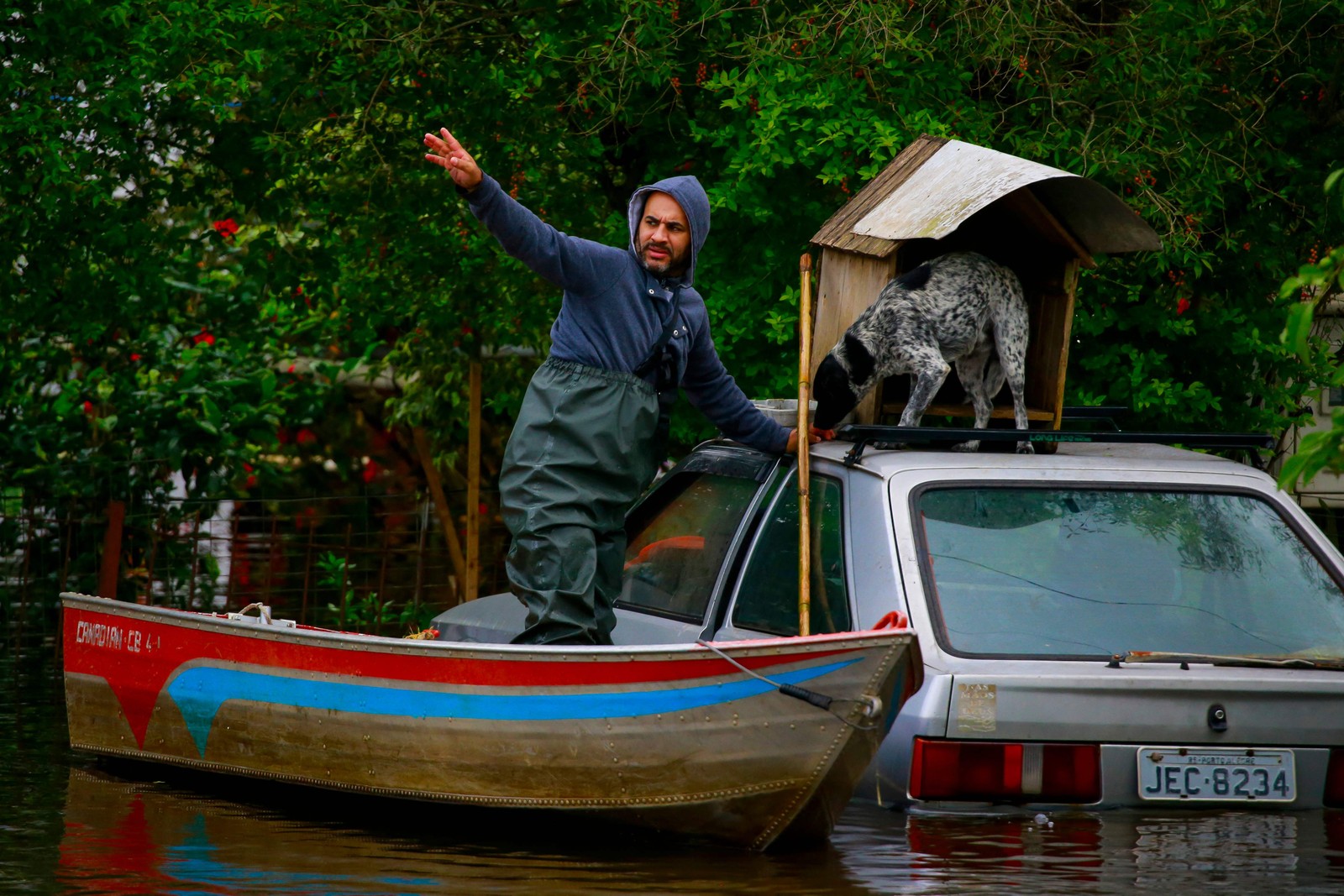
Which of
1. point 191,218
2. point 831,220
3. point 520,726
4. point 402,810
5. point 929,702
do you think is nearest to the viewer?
point 929,702

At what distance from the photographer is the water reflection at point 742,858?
4164mm

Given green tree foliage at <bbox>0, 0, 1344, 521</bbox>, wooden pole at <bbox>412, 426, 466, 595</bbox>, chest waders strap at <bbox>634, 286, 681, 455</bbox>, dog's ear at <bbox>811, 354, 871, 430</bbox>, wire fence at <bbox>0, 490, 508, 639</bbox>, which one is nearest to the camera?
chest waders strap at <bbox>634, 286, 681, 455</bbox>

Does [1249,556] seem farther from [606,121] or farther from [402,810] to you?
[606,121]

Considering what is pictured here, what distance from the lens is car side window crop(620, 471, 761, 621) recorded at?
5.35m

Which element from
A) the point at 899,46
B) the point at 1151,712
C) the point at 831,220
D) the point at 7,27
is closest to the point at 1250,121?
the point at 899,46

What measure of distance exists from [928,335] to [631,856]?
1944 mm

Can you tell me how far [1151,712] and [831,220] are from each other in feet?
8.20

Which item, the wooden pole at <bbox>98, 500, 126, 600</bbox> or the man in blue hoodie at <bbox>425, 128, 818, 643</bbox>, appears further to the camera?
the wooden pole at <bbox>98, 500, 126, 600</bbox>

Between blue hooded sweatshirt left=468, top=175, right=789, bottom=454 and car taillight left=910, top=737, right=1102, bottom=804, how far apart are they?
139cm

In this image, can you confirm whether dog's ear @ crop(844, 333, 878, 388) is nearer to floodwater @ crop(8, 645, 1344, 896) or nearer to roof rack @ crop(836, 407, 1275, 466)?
roof rack @ crop(836, 407, 1275, 466)

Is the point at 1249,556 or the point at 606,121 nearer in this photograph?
the point at 1249,556

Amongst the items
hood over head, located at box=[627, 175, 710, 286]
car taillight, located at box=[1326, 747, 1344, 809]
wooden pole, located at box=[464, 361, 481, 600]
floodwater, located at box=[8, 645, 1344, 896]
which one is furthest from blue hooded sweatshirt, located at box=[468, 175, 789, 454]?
wooden pole, located at box=[464, 361, 481, 600]

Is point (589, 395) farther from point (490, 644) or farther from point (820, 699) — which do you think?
point (820, 699)

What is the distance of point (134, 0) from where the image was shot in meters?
8.19
